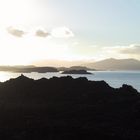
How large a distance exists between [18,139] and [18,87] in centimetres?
3300

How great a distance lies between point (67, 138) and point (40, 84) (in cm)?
3392

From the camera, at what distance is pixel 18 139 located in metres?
48.3

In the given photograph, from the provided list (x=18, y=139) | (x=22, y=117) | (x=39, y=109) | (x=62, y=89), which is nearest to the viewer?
(x=18, y=139)

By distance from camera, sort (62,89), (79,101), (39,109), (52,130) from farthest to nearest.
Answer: (62,89) → (79,101) → (39,109) → (52,130)

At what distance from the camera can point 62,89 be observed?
79.8 m

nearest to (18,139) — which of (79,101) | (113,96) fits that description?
(79,101)

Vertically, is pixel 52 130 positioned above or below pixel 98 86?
below

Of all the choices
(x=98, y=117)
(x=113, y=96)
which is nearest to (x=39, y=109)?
(x=98, y=117)

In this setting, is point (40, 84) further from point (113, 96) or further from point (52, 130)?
point (52, 130)

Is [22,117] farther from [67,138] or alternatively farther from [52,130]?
[67,138]

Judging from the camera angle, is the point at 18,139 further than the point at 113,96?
No

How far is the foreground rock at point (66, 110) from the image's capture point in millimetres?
50750

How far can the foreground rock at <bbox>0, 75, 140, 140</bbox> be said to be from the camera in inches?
1998

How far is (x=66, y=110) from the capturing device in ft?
215
